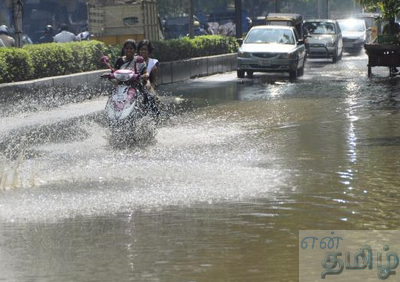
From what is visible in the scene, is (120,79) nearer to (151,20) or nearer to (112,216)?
(112,216)

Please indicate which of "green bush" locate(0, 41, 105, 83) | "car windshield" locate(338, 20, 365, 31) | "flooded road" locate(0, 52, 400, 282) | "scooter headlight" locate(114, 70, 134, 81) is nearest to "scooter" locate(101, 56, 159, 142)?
"scooter headlight" locate(114, 70, 134, 81)

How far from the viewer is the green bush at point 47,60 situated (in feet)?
63.9

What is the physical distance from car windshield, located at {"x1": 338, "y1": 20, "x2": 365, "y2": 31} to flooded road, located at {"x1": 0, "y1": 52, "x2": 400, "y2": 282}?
3722cm

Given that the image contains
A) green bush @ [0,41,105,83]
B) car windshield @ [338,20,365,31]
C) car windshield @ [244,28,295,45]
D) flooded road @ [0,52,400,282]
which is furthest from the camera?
car windshield @ [338,20,365,31]

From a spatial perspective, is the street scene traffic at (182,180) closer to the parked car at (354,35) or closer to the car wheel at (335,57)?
the car wheel at (335,57)

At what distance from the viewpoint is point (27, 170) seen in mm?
10961

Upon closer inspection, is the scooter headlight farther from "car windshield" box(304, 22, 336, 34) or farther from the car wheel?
"car windshield" box(304, 22, 336, 34)

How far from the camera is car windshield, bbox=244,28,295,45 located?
1194 inches

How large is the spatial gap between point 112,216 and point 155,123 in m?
5.91

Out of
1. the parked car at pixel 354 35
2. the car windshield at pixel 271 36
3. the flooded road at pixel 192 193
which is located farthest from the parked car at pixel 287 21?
the flooded road at pixel 192 193

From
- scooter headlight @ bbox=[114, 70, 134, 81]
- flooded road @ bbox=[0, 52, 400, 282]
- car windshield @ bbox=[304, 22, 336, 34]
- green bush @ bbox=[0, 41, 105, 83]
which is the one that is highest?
scooter headlight @ bbox=[114, 70, 134, 81]

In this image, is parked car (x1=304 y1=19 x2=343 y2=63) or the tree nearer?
the tree

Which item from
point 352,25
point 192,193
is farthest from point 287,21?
point 192,193

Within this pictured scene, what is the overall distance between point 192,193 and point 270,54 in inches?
795
